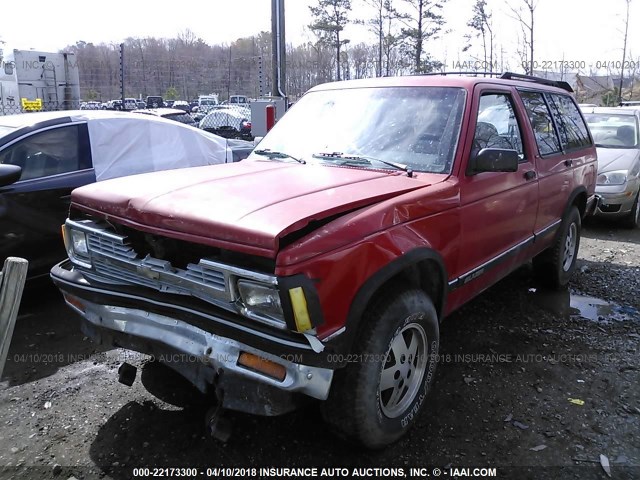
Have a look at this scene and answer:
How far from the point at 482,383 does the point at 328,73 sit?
36.0 m

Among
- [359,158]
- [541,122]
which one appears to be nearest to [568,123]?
[541,122]

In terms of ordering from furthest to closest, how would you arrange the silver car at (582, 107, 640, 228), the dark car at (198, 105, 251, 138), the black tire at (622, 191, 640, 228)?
1. the dark car at (198, 105, 251, 138)
2. the black tire at (622, 191, 640, 228)
3. the silver car at (582, 107, 640, 228)

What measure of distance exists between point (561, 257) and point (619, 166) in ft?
13.0

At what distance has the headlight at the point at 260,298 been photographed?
2.14m

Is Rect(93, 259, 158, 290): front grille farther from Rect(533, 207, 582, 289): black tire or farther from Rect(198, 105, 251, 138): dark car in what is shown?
Rect(198, 105, 251, 138): dark car

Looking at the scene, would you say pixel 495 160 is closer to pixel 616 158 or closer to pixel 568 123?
pixel 568 123

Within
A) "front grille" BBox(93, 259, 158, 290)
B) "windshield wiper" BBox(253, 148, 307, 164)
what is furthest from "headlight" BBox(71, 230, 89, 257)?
"windshield wiper" BBox(253, 148, 307, 164)

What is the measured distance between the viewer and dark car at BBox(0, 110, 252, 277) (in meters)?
4.41

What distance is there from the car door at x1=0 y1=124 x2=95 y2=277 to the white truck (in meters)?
12.3

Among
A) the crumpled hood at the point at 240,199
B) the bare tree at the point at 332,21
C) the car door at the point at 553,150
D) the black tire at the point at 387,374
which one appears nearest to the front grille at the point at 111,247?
the crumpled hood at the point at 240,199

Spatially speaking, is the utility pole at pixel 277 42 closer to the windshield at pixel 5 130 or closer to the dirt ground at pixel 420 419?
the windshield at pixel 5 130

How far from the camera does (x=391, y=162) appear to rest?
327cm

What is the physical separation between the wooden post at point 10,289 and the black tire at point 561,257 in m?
4.56

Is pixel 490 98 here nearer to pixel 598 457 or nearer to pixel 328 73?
pixel 598 457
